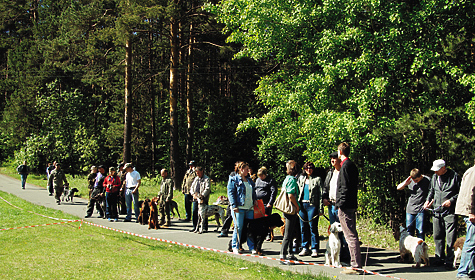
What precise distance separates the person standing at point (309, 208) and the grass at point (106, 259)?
5.40ft

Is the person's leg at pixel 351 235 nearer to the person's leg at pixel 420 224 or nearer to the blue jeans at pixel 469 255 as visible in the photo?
the blue jeans at pixel 469 255

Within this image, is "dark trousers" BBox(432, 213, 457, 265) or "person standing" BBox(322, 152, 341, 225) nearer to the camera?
"dark trousers" BBox(432, 213, 457, 265)

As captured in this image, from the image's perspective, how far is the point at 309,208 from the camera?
8828 millimetres

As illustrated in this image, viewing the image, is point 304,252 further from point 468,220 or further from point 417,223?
point 468,220

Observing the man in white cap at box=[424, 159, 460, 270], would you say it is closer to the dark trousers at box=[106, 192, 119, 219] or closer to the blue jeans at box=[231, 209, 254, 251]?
the blue jeans at box=[231, 209, 254, 251]

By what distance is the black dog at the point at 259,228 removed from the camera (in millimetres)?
8836

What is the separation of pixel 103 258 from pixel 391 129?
812 centimetres

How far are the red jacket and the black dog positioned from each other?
22.3 feet

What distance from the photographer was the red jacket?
556 inches

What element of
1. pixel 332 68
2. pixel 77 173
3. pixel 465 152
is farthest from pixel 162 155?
pixel 465 152

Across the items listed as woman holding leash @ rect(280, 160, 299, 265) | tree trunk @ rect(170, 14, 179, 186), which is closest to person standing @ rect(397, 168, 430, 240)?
woman holding leash @ rect(280, 160, 299, 265)

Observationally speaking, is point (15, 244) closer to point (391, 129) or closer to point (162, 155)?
point (391, 129)

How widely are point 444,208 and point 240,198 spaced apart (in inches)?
160

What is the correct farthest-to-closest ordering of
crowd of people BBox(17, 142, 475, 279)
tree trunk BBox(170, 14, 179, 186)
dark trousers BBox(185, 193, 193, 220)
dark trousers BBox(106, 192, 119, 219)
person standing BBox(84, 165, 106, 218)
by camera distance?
tree trunk BBox(170, 14, 179, 186), person standing BBox(84, 165, 106, 218), dark trousers BBox(106, 192, 119, 219), dark trousers BBox(185, 193, 193, 220), crowd of people BBox(17, 142, 475, 279)
